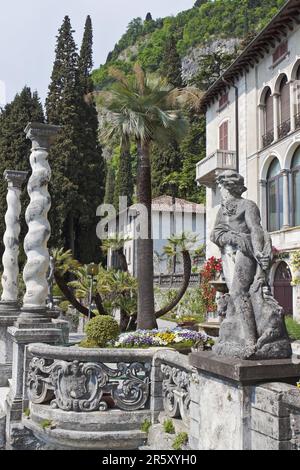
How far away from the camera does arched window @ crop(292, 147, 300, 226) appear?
2011 cm

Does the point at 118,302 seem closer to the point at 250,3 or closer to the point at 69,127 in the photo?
the point at 69,127

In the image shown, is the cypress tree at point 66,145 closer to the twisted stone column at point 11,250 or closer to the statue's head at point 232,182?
the twisted stone column at point 11,250

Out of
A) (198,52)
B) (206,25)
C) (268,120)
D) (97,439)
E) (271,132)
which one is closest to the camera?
(97,439)

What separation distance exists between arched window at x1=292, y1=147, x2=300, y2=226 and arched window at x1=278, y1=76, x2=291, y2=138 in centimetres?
139

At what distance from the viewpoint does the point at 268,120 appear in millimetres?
22641

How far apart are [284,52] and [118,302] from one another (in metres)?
13.1

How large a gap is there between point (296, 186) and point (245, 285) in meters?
17.1

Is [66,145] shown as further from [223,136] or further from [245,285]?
[245,285]

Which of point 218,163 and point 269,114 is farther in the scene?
point 218,163

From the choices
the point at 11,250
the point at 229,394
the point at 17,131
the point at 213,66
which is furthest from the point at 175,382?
the point at 213,66

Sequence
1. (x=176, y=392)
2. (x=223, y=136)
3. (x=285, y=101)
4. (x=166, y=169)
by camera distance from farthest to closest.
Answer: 1. (x=166, y=169)
2. (x=223, y=136)
3. (x=285, y=101)
4. (x=176, y=392)

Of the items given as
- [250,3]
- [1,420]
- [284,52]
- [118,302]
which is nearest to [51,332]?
[1,420]

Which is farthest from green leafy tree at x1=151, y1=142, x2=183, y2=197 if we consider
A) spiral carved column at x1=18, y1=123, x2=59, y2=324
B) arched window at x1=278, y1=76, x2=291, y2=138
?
spiral carved column at x1=18, y1=123, x2=59, y2=324

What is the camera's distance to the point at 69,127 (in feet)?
120
